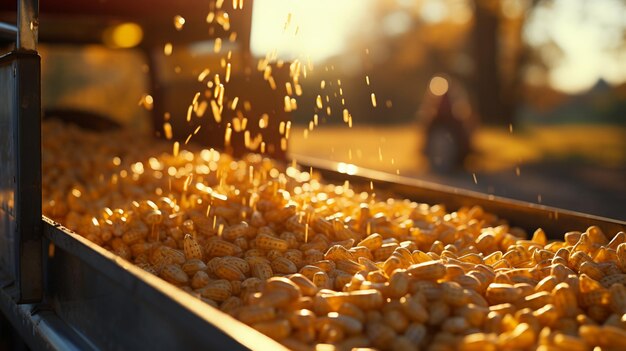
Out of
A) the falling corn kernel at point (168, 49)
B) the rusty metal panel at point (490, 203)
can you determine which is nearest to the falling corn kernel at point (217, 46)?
the falling corn kernel at point (168, 49)

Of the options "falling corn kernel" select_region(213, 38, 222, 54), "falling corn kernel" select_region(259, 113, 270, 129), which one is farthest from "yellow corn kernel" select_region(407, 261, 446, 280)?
"falling corn kernel" select_region(213, 38, 222, 54)

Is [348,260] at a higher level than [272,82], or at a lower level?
lower

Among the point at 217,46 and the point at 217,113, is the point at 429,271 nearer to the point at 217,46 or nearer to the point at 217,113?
the point at 217,113

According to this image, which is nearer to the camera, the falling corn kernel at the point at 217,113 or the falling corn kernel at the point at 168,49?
the falling corn kernel at the point at 217,113

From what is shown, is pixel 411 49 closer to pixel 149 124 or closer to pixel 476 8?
pixel 476 8

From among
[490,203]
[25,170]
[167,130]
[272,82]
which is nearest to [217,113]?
[272,82]

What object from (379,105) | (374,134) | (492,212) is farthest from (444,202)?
(379,105)

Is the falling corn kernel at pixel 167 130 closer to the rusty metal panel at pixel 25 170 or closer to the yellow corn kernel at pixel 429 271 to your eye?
the rusty metal panel at pixel 25 170

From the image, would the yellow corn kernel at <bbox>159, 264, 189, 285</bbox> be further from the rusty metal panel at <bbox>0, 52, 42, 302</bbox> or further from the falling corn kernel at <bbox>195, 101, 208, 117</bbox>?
the falling corn kernel at <bbox>195, 101, 208, 117</bbox>
